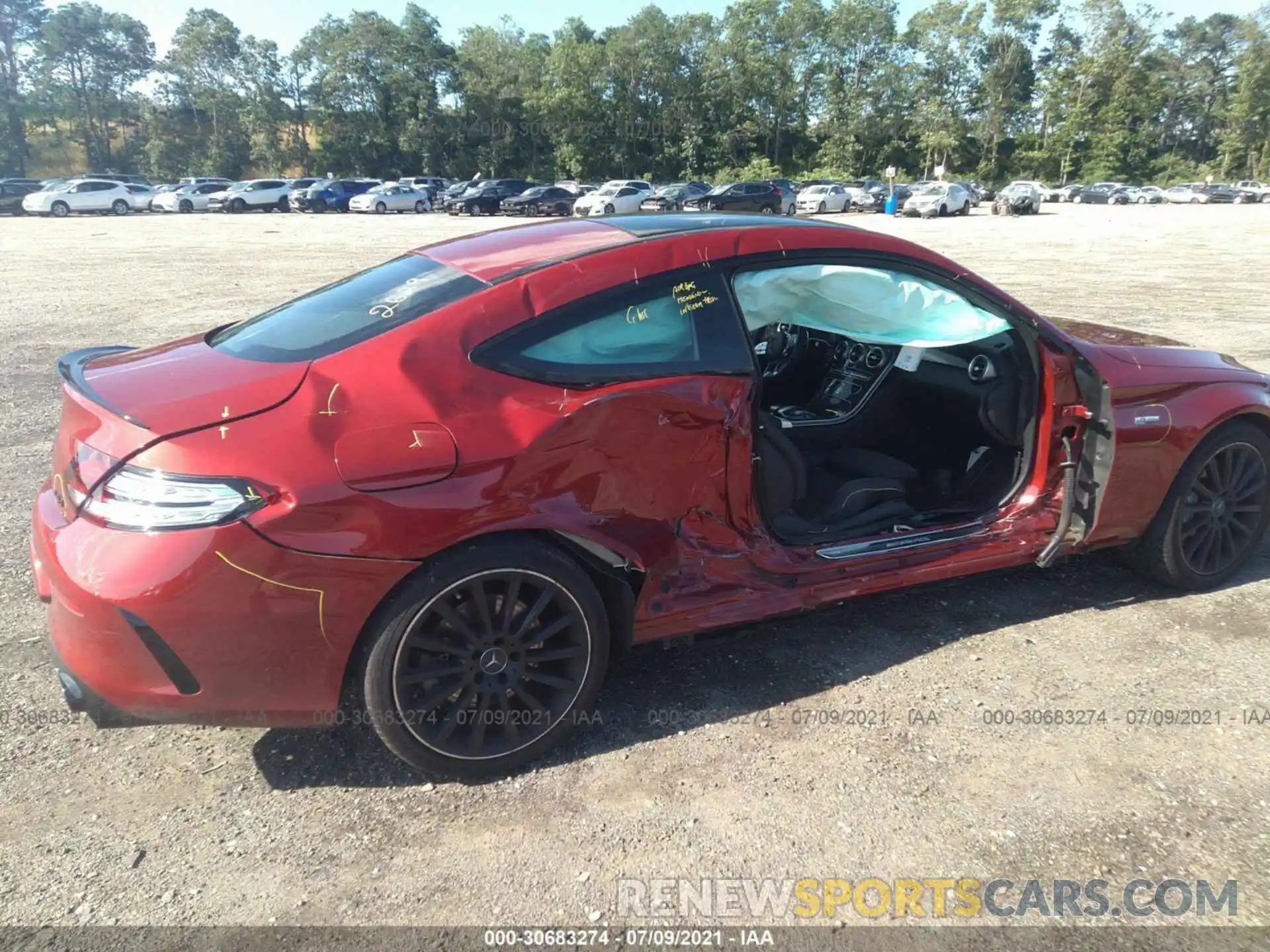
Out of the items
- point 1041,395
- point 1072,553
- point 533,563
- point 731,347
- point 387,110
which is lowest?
point 1072,553

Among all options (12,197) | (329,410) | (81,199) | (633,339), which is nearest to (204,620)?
(329,410)

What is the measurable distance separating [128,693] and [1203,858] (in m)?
2.93

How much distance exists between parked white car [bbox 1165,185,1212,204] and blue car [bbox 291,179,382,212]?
179ft

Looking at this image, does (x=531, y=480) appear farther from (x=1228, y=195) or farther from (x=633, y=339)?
(x=1228, y=195)

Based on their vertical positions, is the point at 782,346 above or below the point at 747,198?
below

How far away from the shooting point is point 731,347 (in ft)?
9.57

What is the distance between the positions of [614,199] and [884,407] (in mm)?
37981

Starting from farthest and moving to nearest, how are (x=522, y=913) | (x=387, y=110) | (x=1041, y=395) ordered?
(x=387, y=110) → (x=1041, y=395) → (x=522, y=913)

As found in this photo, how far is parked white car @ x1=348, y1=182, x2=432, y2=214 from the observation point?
43938mm

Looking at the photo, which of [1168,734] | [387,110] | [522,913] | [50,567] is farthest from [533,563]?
[387,110]

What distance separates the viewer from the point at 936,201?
135 ft

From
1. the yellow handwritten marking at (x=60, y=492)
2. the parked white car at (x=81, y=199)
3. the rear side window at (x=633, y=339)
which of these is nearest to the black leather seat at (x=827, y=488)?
the rear side window at (x=633, y=339)

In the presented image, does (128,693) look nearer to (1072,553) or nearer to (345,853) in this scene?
(345,853)

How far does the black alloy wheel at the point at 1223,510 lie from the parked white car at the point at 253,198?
46.9 meters
